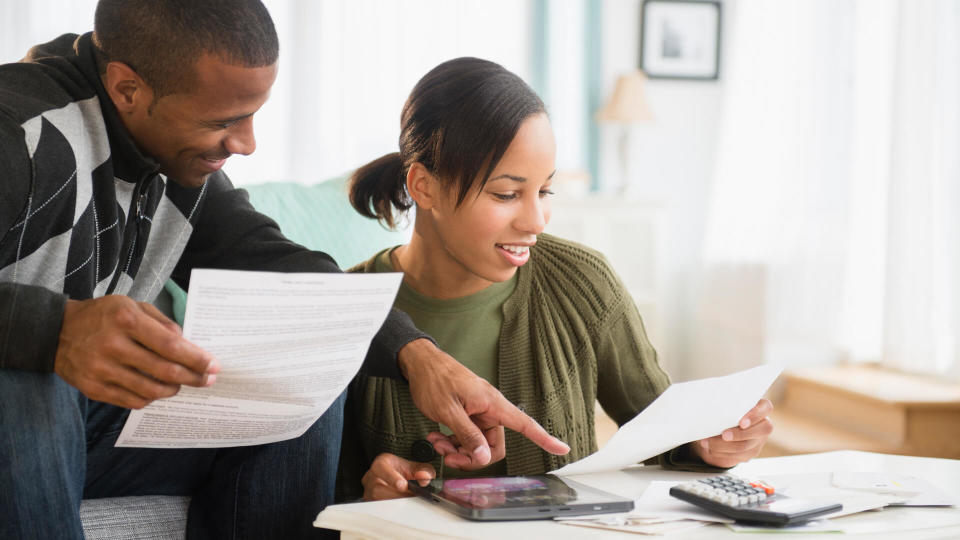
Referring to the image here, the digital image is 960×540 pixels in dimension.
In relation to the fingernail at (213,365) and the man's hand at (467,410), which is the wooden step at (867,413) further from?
the fingernail at (213,365)

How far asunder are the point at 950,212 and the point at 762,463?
2151 mm

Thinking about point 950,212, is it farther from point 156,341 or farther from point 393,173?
point 156,341

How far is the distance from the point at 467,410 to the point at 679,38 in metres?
3.54

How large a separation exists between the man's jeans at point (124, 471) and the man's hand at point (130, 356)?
73 mm

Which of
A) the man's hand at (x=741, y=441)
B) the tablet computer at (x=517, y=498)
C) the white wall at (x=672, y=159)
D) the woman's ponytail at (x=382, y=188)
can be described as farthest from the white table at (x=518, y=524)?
the white wall at (x=672, y=159)

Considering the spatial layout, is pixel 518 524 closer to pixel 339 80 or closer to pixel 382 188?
Answer: pixel 382 188

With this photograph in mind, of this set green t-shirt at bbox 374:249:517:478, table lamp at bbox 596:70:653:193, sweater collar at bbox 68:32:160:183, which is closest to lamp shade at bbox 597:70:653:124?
table lamp at bbox 596:70:653:193

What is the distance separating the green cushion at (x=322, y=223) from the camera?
1698 mm

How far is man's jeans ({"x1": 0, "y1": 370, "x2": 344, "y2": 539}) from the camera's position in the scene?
32.3 inches


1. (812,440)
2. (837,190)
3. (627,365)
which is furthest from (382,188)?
(837,190)

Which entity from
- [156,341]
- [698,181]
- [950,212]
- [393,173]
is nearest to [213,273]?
[156,341]

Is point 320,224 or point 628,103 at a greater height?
point 628,103

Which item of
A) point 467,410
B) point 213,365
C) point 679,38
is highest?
point 679,38

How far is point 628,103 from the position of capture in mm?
3955
